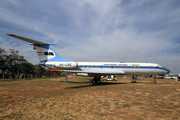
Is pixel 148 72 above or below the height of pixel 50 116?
above

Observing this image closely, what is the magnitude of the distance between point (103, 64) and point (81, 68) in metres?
3.53

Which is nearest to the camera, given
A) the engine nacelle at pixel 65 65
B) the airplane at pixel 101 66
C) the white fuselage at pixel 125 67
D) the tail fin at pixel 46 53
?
the engine nacelle at pixel 65 65

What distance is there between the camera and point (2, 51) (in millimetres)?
30641

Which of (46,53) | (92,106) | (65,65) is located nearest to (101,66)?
(65,65)

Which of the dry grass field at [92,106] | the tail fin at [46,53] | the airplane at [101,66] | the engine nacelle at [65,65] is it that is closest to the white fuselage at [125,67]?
the airplane at [101,66]

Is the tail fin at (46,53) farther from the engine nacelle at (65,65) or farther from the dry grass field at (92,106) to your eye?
the dry grass field at (92,106)

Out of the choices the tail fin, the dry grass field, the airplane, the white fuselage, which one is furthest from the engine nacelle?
the dry grass field

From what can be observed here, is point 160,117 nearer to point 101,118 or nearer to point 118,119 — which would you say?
point 118,119

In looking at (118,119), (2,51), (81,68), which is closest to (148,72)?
(81,68)

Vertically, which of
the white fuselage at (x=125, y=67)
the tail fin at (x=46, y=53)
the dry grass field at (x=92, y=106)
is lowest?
the dry grass field at (x=92, y=106)

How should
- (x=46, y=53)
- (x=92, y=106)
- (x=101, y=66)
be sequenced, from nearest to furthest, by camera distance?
(x=92, y=106), (x=46, y=53), (x=101, y=66)

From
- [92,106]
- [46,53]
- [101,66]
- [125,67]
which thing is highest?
[46,53]

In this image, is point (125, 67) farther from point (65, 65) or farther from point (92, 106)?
point (92, 106)

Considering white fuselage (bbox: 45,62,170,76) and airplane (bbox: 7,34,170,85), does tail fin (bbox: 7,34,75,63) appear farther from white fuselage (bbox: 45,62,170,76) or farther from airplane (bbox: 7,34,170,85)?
white fuselage (bbox: 45,62,170,76)
